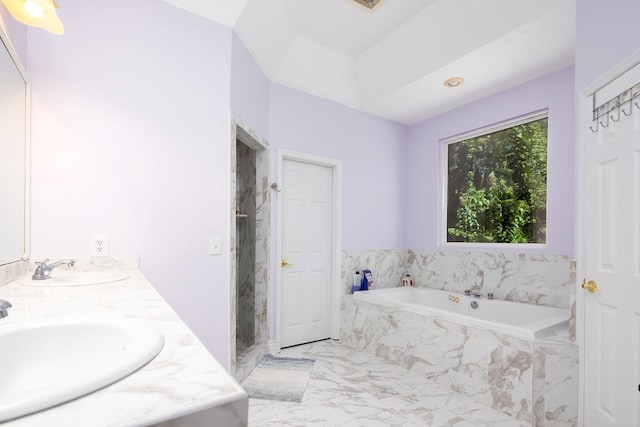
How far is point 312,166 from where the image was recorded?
3.58 metres

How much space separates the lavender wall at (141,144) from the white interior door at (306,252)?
1158 mm

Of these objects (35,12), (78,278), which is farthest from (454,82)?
(78,278)

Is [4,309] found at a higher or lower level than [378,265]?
higher

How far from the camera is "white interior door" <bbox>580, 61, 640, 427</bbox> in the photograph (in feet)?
5.19

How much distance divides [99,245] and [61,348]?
1272 millimetres

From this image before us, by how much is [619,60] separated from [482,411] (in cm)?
222

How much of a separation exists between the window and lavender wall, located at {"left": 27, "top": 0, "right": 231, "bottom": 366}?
2713 millimetres

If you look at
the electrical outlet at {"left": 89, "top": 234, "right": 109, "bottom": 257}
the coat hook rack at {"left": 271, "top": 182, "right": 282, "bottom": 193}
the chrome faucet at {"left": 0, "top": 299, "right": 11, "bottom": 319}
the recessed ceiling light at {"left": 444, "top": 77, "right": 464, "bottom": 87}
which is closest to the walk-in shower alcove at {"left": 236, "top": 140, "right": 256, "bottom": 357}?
the coat hook rack at {"left": 271, "top": 182, "right": 282, "bottom": 193}

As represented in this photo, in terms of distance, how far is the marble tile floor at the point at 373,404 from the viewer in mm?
2072

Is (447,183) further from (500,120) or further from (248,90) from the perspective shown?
(248,90)

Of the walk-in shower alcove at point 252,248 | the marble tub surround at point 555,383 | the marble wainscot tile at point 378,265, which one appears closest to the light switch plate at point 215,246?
the walk-in shower alcove at point 252,248

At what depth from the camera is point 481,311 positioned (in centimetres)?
320

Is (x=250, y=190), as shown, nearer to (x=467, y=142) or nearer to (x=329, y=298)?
(x=329, y=298)

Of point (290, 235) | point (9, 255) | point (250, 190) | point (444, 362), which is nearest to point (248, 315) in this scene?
point (290, 235)
